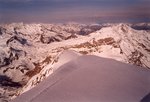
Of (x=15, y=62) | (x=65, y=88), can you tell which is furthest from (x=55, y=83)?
(x=15, y=62)

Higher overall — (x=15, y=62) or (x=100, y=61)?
(x=100, y=61)

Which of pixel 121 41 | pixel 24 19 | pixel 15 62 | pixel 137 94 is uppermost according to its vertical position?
pixel 24 19

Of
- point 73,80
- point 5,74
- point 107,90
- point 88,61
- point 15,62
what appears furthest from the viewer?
point 15,62

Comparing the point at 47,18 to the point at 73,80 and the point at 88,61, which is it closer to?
the point at 88,61

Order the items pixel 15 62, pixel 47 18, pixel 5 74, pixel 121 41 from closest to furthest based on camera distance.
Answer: pixel 47 18
pixel 121 41
pixel 5 74
pixel 15 62

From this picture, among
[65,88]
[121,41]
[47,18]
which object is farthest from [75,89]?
[121,41]

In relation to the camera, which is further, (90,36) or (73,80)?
(90,36)
